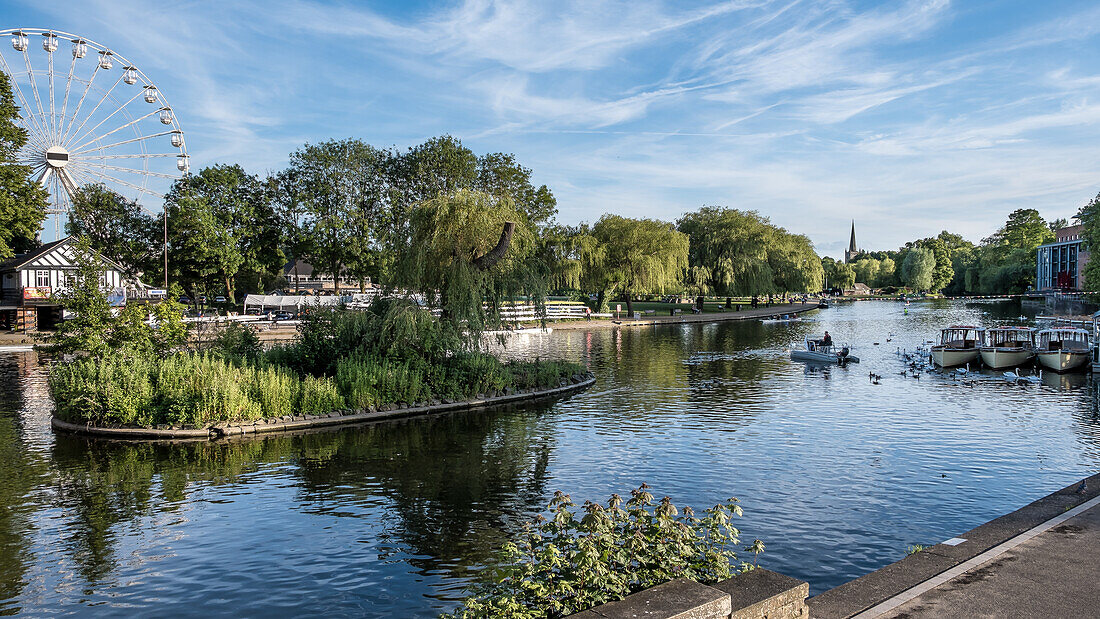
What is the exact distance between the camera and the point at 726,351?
45.7 m

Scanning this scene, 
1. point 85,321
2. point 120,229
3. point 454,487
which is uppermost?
point 120,229

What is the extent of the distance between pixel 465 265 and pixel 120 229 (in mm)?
58653

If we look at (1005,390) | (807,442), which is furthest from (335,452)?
(1005,390)

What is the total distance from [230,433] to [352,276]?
54.9 m

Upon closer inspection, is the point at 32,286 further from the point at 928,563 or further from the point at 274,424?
the point at 928,563

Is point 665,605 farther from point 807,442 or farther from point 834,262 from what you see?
point 834,262

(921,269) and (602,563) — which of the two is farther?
(921,269)

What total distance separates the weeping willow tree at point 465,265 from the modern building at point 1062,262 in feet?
410

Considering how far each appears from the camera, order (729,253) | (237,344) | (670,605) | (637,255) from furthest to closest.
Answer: (729,253), (637,255), (237,344), (670,605)

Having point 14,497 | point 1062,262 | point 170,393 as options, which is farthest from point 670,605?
point 1062,262

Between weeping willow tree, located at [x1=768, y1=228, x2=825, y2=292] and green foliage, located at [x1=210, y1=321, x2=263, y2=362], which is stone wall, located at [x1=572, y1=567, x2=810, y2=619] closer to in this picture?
green foliage, located at [x1=210, y1=321, x2=263, y2=362]

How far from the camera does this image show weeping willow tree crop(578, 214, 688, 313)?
74.5m

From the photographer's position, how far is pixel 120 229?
70.0 meters

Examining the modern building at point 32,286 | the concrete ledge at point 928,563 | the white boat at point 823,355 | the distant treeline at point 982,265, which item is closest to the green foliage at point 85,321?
the concrete ledge at point 928,563
